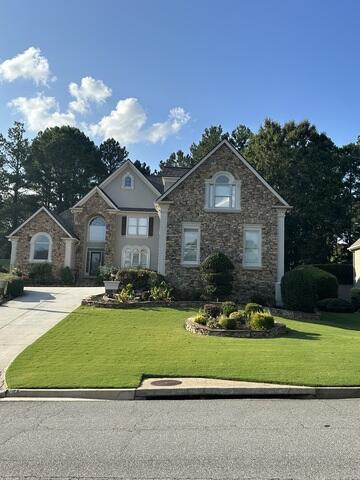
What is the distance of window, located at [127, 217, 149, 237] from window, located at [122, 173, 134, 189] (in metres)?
2.89

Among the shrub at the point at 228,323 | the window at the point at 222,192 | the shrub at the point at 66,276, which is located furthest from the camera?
the shrub at the point at 66,276

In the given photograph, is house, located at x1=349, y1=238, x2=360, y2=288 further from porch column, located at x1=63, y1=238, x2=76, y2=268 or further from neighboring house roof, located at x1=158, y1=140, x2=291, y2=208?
porch column, located at x1=63, y1=238, x2=76, y2=268

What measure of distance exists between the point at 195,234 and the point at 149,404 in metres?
16.0

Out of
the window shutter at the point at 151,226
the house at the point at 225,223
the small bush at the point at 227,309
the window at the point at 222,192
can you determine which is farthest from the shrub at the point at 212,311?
the window shutter at the point at 151,226

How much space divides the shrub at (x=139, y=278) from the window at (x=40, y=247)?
13.7 meters

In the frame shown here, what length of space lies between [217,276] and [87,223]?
16722mm

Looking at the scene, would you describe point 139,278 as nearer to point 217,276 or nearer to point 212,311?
point 217,276

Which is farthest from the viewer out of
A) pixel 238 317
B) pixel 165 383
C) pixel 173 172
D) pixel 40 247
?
pixel 40 247

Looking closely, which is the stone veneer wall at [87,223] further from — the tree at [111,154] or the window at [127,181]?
the tree at [111,154]

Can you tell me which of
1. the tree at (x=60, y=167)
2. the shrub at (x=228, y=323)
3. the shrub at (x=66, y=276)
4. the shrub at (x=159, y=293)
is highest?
the tree at (x=60, y=167)

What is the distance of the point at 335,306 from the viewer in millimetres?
23438

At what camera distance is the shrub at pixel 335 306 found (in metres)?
23.4

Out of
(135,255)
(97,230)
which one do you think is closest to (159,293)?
(135,255)

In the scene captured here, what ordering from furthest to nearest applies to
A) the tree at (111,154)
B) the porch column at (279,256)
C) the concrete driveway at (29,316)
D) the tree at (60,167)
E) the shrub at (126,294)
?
the tree at (111,154) → the tree at (60,167) → the porch column at (279,256) → the shrub at (126,294) → the concrete driveway at (29,316)
